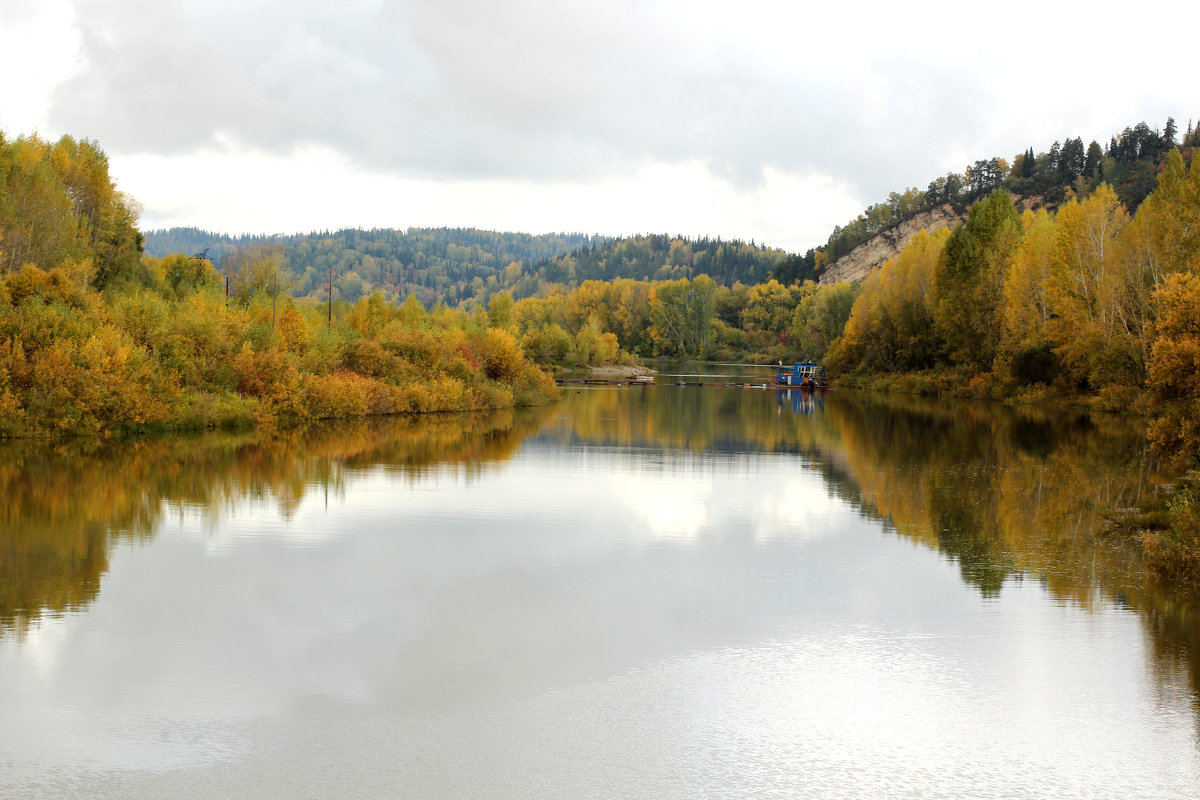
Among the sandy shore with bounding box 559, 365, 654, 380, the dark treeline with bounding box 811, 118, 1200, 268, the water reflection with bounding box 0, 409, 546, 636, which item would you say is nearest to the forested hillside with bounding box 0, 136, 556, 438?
the water reflection with bounding box 0, 409, 546, 636

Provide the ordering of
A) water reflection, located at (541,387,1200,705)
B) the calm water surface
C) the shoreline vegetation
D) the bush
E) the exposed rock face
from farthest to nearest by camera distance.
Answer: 1. the exposed rock face
2. the bush
3. the shoreline vegetation
4. water reflection, located at (541,387,1200,705)
5. the calm water surface

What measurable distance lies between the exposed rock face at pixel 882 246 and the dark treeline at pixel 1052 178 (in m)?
1.97

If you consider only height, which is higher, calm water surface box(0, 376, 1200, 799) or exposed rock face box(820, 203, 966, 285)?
exposed rock face box(820, 203, 966, 285)

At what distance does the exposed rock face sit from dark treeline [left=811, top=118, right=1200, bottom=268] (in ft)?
6.46

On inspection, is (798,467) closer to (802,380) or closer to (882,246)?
(802,380)

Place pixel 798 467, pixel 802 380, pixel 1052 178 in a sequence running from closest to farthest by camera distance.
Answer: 1. pixel 798 467
2. pixel 802 380
3. pixel 1052 178

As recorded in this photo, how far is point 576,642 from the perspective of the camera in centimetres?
1191

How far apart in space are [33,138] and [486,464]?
42.9m

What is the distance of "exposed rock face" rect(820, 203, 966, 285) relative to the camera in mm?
137500

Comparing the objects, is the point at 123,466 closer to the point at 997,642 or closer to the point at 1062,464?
the point at 997,642

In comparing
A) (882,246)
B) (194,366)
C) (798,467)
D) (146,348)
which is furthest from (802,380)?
(882,246)

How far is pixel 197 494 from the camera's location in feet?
72.1

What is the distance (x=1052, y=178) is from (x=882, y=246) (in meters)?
24.0

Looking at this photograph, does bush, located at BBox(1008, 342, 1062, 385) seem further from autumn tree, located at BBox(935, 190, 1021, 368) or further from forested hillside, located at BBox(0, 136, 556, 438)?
forested hillside, located at BBox(0, 136, 556, 438)
